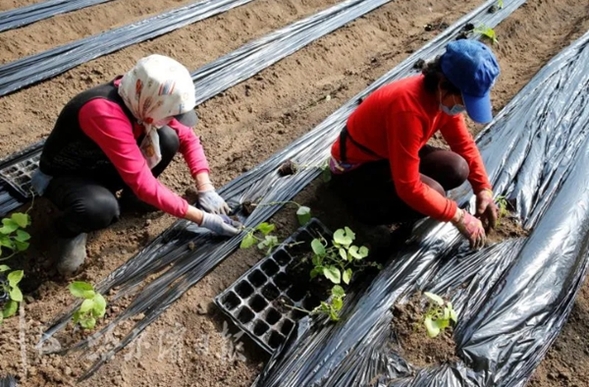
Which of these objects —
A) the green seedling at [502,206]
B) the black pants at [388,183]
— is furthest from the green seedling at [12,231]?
the green seedling at [502,206]

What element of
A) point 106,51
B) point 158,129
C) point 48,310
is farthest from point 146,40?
point 48,310

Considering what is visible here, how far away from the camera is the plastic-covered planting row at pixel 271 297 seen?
2.02 meters

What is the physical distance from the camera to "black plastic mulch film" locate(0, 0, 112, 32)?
11.0 feet

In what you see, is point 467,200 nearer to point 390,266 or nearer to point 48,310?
point 390,266

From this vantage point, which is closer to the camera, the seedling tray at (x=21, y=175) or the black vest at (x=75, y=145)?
the black vest at (x=75, y=145)

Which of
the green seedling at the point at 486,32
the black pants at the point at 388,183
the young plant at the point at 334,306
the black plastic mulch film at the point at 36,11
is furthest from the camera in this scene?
the green seedling at the point at 486,32

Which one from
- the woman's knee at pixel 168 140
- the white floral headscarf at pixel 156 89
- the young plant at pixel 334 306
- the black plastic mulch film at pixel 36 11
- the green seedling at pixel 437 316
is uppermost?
Answer: the white floral headscarf at pixel 156 89

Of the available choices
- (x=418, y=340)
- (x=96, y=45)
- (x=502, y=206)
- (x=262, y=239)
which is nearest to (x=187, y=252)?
(x=262, y=239)

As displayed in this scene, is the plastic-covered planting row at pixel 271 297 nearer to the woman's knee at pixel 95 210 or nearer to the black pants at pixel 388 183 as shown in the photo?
the black pants at pixel 388 183

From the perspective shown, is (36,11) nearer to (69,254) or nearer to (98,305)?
(69,254)

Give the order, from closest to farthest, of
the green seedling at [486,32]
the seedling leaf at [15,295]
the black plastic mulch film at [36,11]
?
the seedling leaf at [15,295]
the black plastic mulch film at [36,11]
the green seedling at [486,32]

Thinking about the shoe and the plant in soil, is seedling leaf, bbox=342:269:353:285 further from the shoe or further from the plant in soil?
the plant in soil

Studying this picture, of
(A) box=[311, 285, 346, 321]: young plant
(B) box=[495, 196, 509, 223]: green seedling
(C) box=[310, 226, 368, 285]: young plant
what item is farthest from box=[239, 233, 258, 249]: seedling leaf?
(B) box=[495, 196, 509, 223]: green seedling

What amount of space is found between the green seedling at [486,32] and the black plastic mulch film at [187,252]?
5.15 ft
